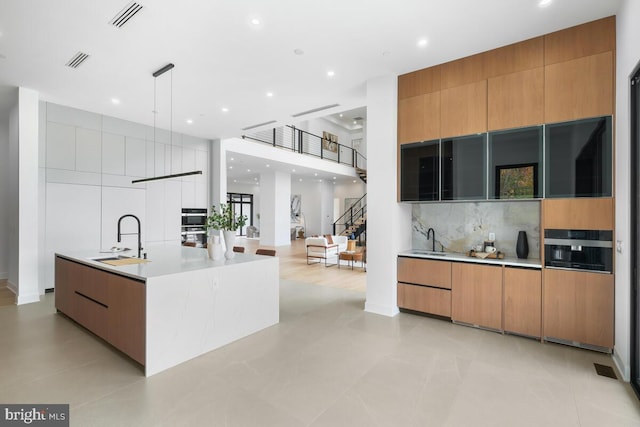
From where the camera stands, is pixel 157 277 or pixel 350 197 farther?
pixel 350 197

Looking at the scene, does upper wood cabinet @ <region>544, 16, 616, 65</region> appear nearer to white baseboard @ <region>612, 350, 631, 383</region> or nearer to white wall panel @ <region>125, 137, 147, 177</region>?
white baseboard @ <region>612, 350, 631, 383</region>

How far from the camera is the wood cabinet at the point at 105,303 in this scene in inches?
112

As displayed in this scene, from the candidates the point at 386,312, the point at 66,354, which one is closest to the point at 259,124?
the point at 386,312

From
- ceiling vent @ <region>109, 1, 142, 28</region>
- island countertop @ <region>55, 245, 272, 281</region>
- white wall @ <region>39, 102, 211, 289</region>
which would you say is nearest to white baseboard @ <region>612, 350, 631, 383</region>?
island countertop @ <region>55, 245, 272, 281</region>

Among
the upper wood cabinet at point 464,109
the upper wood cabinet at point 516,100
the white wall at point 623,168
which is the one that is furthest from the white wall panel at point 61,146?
the white wall at point 623,168

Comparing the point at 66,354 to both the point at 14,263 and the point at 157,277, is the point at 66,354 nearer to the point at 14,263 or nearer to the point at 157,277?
the point at 157,277

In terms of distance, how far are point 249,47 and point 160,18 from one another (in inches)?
38.3

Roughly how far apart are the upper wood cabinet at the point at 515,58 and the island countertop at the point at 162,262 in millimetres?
3758

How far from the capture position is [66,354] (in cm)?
315

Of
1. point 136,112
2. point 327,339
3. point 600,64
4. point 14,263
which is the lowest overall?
point 327,339

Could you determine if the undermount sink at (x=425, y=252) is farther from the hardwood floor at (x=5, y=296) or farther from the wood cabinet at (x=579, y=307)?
the hardwood floor at (x=5, y=296)

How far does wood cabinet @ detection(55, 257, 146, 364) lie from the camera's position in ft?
9.31

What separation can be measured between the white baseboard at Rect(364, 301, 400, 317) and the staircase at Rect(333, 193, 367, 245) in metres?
9.16

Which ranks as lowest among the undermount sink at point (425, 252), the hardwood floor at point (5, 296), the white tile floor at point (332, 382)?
the hardwood floor at point (5, 296)
